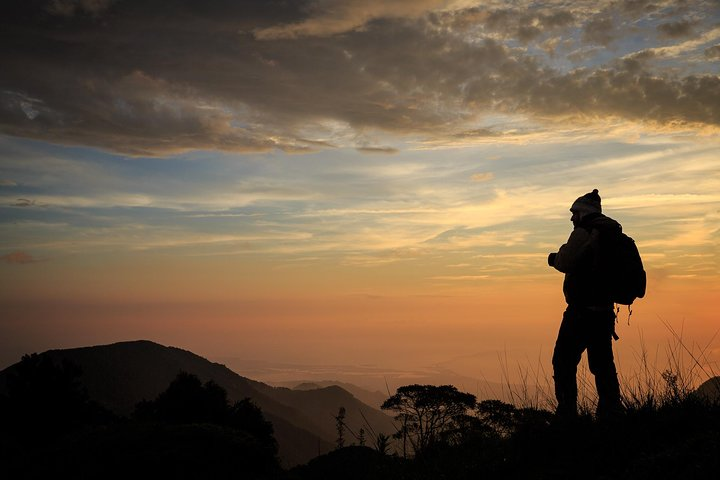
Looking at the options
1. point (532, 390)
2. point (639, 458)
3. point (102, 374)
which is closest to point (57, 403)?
point (532, 390)

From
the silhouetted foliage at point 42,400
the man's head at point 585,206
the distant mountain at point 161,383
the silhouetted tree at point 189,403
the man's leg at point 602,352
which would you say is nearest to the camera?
the man's leg at point 602,352

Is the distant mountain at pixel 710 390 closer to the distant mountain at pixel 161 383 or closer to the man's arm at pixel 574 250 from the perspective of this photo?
the man's arm at pixel 574 250

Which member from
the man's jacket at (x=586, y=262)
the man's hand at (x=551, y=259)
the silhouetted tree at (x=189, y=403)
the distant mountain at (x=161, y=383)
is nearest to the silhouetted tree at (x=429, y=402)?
the man's hand at (x=551, y=259)

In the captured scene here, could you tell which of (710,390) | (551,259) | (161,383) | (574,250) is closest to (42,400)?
(551,259)

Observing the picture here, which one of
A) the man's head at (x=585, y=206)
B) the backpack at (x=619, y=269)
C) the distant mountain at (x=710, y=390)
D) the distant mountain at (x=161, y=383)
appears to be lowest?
the distant mountain at (x=161, y=383)

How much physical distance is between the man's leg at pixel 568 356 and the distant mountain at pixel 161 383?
314 ft

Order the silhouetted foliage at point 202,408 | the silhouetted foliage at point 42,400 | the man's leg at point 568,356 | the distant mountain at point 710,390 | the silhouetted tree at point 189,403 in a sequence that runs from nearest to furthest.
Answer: the distant mountain at point 710,390 < the man's leg at point 568,356 < the silhouetted foliage at point 202,408 < the silhouetted foliage at point 42,400 < the silhouetted tree at point 189,403

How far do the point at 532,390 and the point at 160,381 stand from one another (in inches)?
5833

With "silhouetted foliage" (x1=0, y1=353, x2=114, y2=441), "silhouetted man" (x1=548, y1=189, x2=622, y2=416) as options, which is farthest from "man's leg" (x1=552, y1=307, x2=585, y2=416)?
"silhouetted foliage" (x1=0, y1=353, x2=114, y2=441)

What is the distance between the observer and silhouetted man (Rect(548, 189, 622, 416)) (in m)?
5.90

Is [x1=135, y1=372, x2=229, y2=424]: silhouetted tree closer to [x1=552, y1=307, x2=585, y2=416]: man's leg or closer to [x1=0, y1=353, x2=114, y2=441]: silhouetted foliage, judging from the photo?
[x1=0, y1=353, x2=114, y2=441]: silhouetted foliage

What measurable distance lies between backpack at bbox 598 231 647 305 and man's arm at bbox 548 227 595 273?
0.59 feet

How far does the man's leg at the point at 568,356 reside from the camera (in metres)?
5.99

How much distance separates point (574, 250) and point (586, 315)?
29.2 inches
